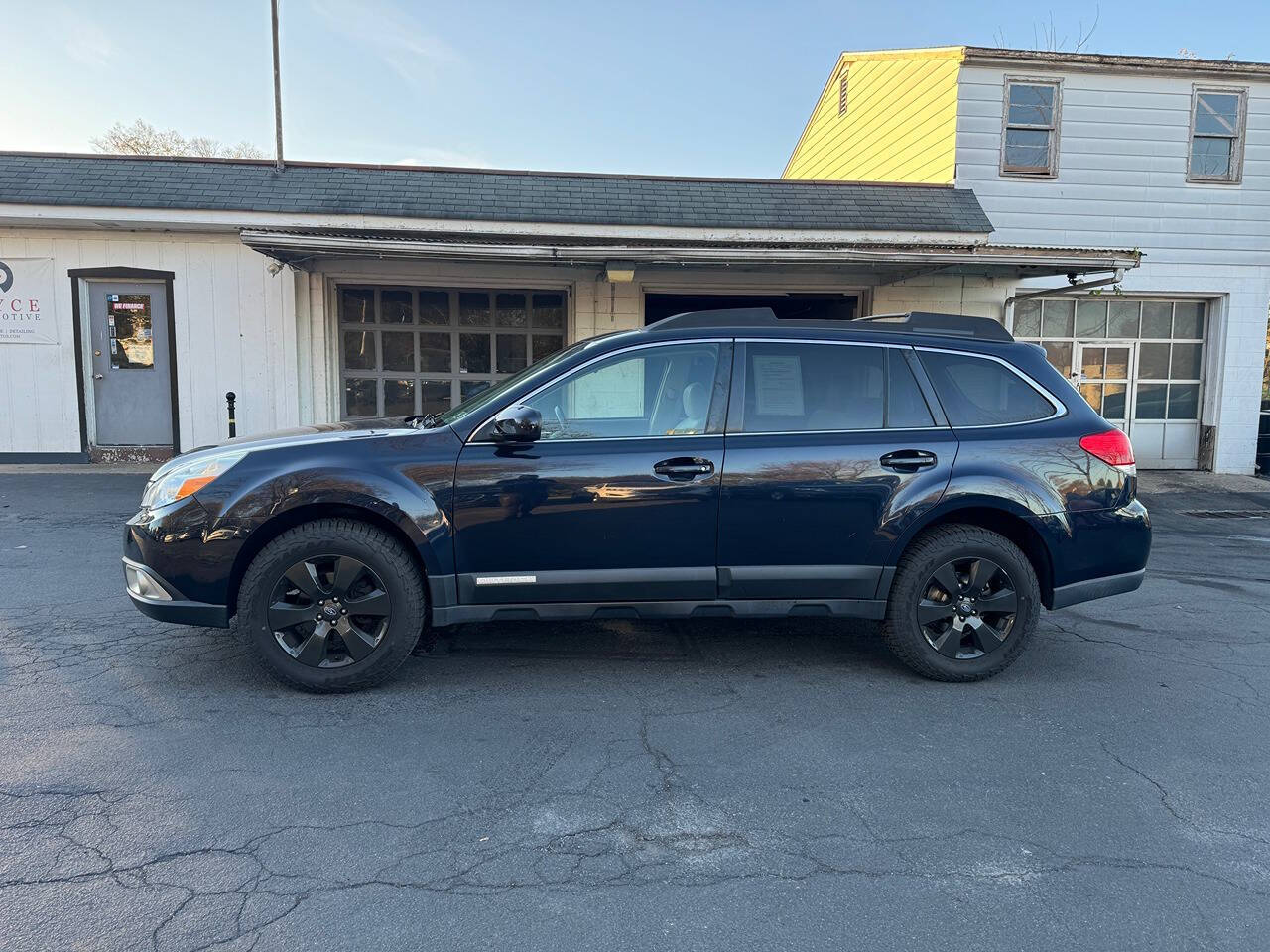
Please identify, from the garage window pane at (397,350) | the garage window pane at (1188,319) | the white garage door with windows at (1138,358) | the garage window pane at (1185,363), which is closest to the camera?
the garage window pane at (397,350)

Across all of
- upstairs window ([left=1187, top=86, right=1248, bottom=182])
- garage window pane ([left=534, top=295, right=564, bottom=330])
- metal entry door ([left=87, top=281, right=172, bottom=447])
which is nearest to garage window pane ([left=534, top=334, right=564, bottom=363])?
garage window pane ([left=534, top=295, right=564, bottom=330])

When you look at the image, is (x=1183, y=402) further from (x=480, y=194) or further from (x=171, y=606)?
(x=171, y=606)

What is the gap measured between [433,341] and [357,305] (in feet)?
3.72

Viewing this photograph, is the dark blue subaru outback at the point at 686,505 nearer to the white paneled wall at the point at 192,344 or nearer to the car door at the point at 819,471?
the car door at the point at 819,471

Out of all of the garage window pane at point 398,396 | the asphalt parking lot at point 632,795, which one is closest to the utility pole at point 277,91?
the garage window pane at point 398,396

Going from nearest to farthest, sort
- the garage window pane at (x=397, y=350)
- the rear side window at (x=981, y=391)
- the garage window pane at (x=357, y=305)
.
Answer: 1. the rear side window at (x=981, y=391)
2. the garage window pane at (x=357, y=305)
3. the garage window pane at (x=397, y=350)

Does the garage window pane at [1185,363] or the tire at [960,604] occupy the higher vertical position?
the garage window pane at [1185,363]

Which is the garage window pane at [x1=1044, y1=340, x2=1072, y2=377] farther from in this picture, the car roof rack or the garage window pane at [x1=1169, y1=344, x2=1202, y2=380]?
the car roof rack

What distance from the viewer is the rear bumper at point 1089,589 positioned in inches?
177

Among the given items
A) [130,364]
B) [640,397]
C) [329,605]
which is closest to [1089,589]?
[640,397]

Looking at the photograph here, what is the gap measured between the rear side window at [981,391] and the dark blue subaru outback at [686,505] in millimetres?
12

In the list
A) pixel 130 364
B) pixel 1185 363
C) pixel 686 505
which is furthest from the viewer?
pixel 1185 363

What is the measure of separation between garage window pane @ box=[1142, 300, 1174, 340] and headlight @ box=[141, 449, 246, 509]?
522 inches

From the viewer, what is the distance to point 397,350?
12.4 meters
